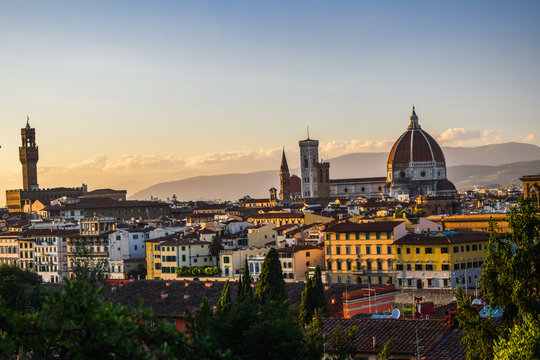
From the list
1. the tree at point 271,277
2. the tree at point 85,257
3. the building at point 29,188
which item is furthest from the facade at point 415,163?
the tree at point 271,277

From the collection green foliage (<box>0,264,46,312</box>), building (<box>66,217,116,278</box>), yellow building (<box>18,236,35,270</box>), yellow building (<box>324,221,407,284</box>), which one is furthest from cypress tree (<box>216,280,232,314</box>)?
yellow building (<box>18,236,35,270</box>)

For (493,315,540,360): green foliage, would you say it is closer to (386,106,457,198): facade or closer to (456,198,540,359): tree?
(456,198,540,359): tree

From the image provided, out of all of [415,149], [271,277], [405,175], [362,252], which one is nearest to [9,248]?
[362,252]

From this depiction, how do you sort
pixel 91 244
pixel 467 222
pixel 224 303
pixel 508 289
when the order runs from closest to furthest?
pixel 508 289
pixel 224 303
pixel 467 222
pixel 91 244

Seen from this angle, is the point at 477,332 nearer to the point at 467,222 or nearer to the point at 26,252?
the point at 467,222

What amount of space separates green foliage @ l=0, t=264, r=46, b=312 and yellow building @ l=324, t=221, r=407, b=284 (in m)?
17.4

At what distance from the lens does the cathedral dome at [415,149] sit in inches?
6531

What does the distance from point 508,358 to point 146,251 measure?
55615 mm

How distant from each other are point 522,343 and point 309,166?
550ft

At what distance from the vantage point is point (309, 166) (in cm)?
18475

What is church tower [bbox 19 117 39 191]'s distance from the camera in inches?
6437

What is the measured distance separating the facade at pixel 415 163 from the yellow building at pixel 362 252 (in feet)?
328

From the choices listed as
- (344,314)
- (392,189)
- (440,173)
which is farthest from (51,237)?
(440,173)

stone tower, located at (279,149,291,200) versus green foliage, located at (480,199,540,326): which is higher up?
stone tower, located at (279,149,291,200)
